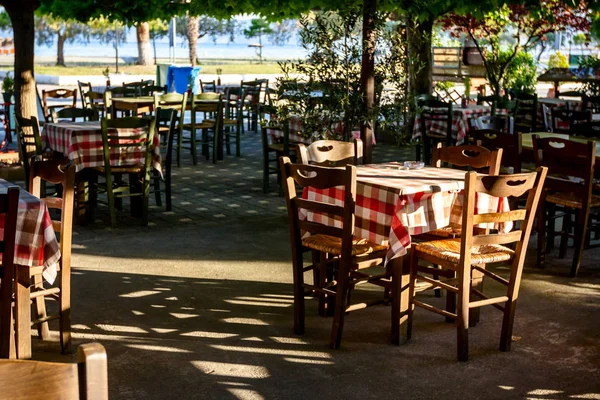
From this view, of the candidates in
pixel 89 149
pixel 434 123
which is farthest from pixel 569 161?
pixel 434 123

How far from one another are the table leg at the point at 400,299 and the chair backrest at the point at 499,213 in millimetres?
395

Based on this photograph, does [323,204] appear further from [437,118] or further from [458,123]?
[458,123]

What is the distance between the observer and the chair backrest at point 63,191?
14.6 ft

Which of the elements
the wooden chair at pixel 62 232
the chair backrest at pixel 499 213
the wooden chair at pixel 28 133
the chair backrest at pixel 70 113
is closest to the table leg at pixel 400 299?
the chair backrest at pixel 499 213

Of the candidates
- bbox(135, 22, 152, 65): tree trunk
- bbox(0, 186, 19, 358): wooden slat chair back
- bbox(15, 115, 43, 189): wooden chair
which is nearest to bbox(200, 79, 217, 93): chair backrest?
bbox(15, 115, 43, 189): wooden chair

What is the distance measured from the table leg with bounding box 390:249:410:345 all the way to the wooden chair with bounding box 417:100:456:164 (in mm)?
5600

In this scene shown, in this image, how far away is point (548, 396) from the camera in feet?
13.6

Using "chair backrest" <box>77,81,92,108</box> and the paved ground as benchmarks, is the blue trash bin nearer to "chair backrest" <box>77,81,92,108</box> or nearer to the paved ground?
"chair backrest" <box>77,81,92,108</box>

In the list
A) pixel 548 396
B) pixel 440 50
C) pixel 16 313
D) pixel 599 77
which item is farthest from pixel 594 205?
pixel 440 50

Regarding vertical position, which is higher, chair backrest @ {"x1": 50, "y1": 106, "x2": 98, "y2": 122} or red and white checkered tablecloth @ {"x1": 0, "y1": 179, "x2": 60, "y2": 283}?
chair backrest @ {"x1": 50, "y1": 106, "x2": 98, "y2": 122}

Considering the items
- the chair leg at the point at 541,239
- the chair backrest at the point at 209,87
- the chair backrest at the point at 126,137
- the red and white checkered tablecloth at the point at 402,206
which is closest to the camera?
the red and white checkered tablecloth at the point at 402,206

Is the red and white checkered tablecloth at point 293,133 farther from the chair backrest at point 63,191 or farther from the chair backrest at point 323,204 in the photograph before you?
the chair backrest at point 63,191

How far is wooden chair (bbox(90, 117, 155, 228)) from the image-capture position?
7.73 metres

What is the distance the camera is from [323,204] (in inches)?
182
